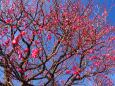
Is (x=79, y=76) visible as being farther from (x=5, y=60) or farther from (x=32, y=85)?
(x=5, y=60)

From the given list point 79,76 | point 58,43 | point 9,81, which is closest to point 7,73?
point 9,81

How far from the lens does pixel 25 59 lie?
16.5 metres

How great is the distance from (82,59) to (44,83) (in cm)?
298

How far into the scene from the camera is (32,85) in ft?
52.7

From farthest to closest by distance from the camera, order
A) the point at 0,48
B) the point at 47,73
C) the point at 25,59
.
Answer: the point at 25,59, the point at 47,73, the point at 0,48

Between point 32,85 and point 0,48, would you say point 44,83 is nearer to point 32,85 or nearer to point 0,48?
point 32,85

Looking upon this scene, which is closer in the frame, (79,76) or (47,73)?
(47,73)

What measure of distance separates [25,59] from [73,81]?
3.35 metres

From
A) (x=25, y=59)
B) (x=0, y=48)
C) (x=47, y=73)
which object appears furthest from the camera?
(x=25, y=59)

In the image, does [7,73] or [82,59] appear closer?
[7,73]

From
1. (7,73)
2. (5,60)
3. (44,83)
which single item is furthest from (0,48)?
(44,83)

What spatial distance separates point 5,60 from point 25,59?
2.18 meters

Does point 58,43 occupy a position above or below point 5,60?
above

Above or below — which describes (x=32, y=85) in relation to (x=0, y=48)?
below
